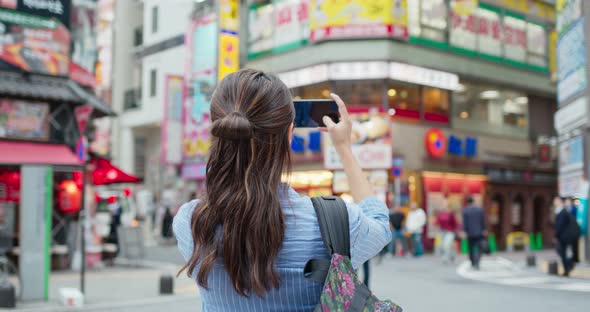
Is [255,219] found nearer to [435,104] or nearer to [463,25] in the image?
[435,104]

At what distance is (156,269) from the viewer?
19141mm

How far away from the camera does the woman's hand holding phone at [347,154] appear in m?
2.19

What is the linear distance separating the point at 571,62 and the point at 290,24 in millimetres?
12066

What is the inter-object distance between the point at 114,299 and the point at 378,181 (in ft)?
52.0

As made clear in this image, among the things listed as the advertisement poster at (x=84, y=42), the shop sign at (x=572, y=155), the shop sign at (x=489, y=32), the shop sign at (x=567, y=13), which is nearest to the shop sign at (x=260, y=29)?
the shop sign at (x=489, y=32)

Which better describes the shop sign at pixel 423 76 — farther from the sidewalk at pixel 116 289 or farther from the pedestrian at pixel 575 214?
the sidewalk at pixel 116 289

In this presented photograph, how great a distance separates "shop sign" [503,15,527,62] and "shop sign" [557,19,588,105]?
8.74 meters

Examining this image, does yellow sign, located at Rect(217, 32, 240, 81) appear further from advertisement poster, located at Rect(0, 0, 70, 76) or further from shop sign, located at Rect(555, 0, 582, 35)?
shop sign, located at Rect(555, 0, 582, 35)

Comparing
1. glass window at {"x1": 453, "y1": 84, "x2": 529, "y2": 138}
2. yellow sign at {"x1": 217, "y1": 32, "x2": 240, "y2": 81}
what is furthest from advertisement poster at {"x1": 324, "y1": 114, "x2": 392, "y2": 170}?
yellow sign at {"x1": 217, "y1": 32, "x2": 240, "y2": 81}

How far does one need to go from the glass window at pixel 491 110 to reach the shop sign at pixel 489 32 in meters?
1.63

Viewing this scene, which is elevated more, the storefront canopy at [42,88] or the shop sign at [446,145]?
the storefront canopy at [42,88]

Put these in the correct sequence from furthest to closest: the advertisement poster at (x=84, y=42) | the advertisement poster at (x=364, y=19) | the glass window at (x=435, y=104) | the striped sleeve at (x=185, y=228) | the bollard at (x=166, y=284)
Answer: the glass window at (x=435, y=104)
the advertisement poster at (x=364, y=19)
the advertisement poster at (x=84, y=42)
the bollard at (x=166, y=284)
the striped sleeve at (x=185, y=228)

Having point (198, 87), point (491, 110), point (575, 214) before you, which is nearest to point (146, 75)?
point (198, 87)

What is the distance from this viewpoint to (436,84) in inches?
1132
